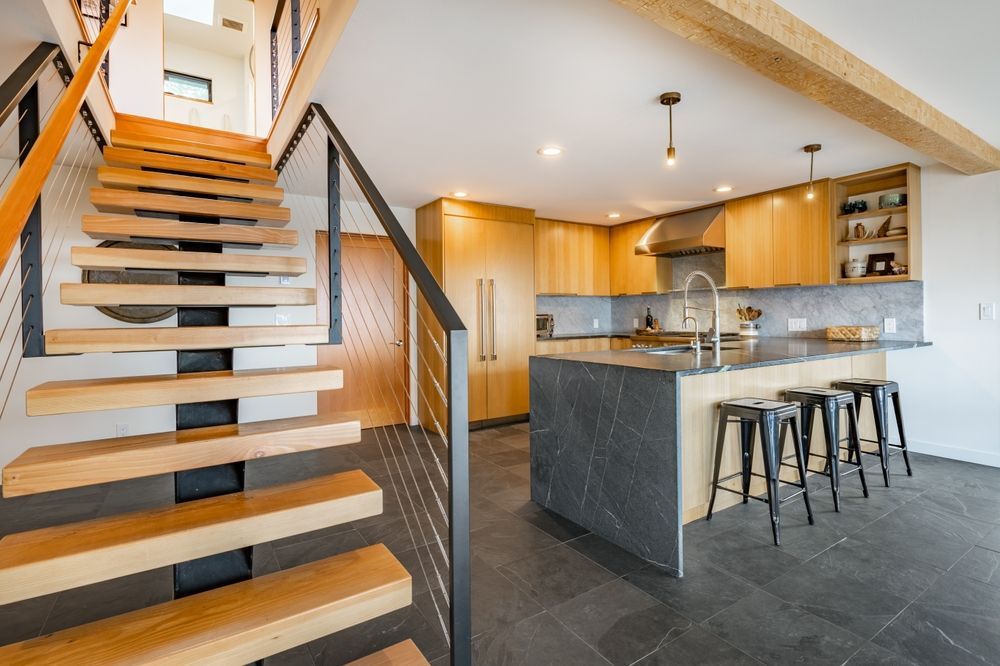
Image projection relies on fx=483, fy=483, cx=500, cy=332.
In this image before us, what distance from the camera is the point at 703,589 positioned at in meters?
2.12

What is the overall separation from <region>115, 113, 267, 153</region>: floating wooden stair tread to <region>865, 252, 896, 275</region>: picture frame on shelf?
5.27 metres

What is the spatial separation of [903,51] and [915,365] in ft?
9.56

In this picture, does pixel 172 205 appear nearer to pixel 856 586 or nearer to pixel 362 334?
pixel 362 334

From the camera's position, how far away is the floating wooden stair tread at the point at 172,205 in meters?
2.51

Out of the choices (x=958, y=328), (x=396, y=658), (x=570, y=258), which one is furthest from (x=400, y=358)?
(x=958, y=328)

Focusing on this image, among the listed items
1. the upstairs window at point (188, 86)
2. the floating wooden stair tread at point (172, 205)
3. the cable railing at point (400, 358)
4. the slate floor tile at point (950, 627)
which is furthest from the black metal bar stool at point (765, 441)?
the upstairs window at point (188, 86)

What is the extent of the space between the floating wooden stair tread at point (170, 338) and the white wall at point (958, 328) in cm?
477

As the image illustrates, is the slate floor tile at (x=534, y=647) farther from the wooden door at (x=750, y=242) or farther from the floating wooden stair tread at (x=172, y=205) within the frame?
the wooden door at (x=750, y=242)

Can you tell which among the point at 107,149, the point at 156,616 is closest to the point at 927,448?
the point at 156,616

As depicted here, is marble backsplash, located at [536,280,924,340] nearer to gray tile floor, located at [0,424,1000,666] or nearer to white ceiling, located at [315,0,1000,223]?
white ceiling, located at [315,0,1000,223]

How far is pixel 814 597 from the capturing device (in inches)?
80.0

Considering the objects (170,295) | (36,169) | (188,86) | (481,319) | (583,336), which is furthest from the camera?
(188,86)

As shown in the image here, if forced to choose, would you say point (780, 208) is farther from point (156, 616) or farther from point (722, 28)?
point (156, 616)

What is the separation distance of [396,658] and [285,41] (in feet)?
15.5
